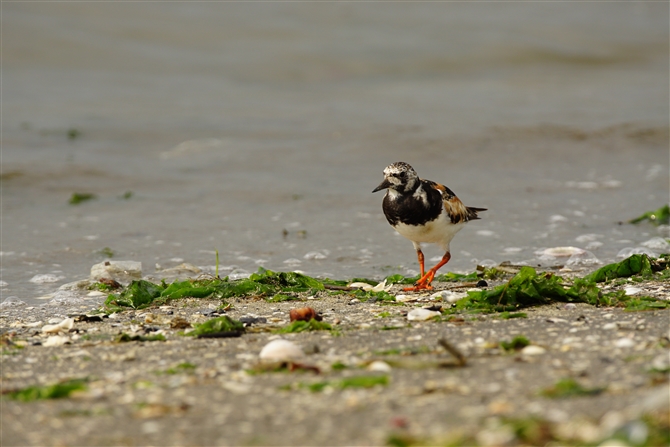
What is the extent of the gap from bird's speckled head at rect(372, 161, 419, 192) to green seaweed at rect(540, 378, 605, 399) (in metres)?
3.04

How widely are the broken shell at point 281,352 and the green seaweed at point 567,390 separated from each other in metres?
1.07

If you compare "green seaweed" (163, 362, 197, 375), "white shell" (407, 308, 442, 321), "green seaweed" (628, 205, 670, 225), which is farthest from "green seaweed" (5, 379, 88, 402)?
"green seaweed" (628, 205, 670, 225)

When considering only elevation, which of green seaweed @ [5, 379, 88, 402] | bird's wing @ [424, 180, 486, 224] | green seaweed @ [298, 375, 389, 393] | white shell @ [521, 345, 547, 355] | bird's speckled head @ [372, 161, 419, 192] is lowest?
green seaweed @ [5, 379, 88, 402]

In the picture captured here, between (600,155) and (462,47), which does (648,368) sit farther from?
(462,47)

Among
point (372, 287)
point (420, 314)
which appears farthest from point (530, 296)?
point (372, 287)

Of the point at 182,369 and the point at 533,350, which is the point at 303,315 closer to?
the point at 182,369

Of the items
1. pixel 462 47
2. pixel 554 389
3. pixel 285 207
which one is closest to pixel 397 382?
pixel 554 389

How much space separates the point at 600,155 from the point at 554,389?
9.24m

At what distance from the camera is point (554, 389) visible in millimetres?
2533

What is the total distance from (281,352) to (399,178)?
8.33 feet

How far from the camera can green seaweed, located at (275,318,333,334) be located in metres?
3.84

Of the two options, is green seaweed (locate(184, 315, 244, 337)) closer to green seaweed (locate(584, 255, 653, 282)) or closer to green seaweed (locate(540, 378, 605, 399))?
green seaweed (locate(540, 378, 605, 399))

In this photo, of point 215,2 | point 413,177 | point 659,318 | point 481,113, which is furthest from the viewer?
point 215,2

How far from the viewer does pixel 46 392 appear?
2807 millimetres
